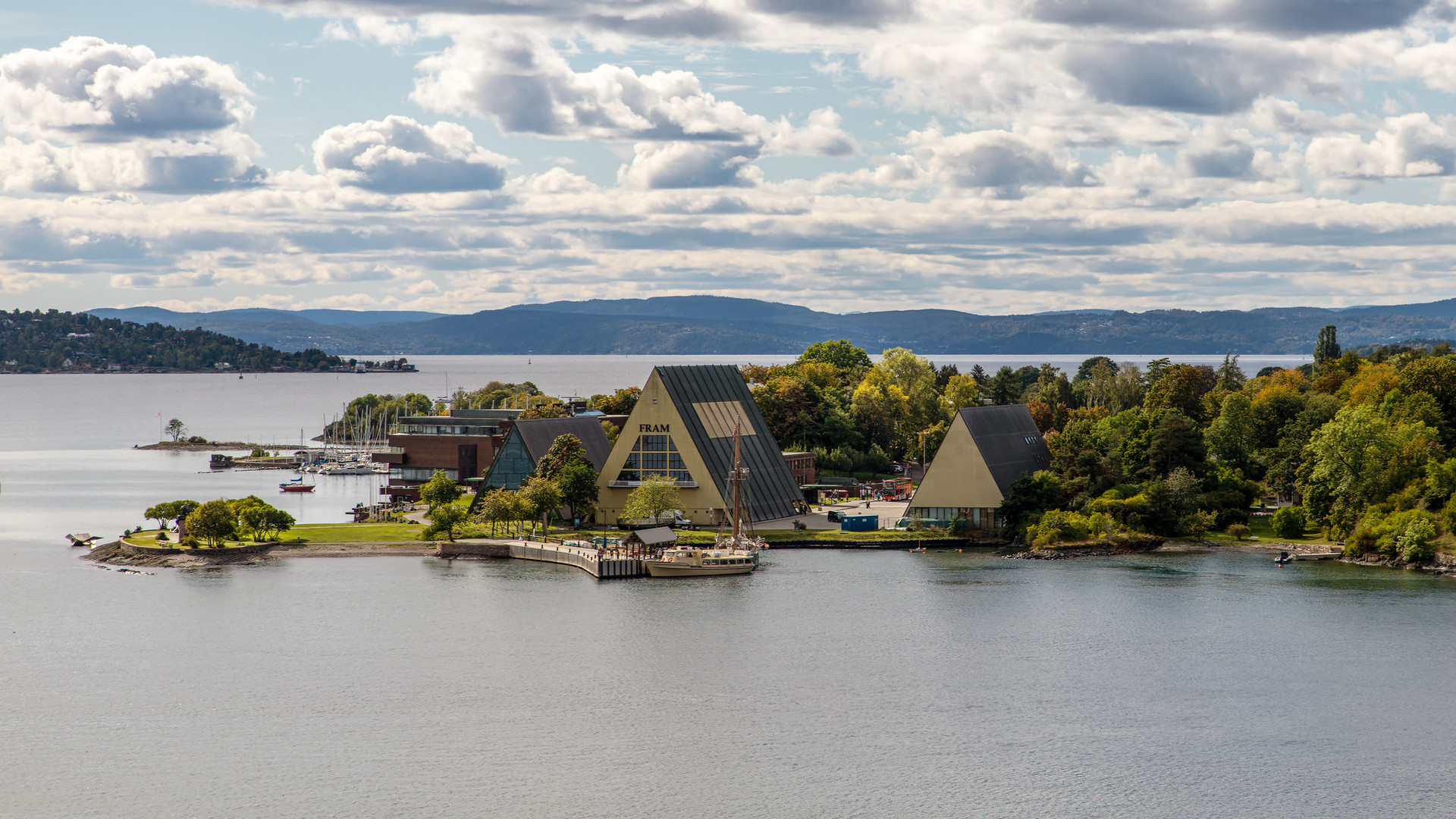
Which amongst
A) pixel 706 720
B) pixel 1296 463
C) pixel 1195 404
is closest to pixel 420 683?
pixel 706 720

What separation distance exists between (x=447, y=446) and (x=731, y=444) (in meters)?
35.4

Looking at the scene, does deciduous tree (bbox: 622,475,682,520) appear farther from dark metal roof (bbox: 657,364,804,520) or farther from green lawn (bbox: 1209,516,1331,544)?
green lawn (bbox: 1209,516,1331,544)

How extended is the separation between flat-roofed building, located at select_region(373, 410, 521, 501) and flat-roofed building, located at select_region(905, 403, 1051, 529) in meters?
41.4

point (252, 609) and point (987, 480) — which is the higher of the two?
point (987, 480)

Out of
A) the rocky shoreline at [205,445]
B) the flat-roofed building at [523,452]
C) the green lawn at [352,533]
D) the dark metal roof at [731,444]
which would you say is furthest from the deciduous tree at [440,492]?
the rocky shoreline at [205,445]

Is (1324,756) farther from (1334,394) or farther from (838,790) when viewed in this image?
(1334,394)

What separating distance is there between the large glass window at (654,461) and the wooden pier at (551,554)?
9772 millimetres

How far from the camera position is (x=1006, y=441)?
89.6 m

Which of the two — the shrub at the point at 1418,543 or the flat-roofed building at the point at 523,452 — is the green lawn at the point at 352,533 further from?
the shrub at the point at 1418,543

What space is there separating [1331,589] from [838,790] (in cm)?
3855

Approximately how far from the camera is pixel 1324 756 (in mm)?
42219

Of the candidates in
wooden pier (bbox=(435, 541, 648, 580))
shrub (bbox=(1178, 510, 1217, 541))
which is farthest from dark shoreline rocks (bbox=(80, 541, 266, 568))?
shrub (bbox=(1178, 510, 1217, 541))

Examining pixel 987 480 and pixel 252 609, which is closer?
pixel 252 609

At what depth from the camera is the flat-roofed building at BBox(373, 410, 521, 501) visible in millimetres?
115188
